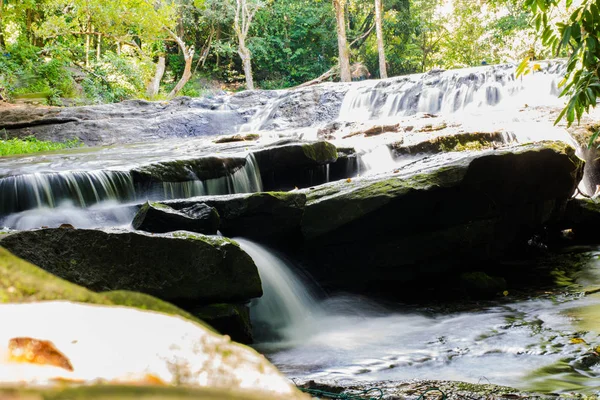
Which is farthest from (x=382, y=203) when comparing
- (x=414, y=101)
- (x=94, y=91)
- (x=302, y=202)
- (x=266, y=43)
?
(x=266, y=43)

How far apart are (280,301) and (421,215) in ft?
6.83

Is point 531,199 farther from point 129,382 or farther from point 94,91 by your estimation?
point 94,91

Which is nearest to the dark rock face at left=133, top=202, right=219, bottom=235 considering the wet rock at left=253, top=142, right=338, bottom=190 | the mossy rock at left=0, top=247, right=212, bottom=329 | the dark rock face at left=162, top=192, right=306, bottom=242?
the dark rock face at left=162, top=192, right=306, bottom=242

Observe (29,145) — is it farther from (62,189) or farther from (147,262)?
(147,262)

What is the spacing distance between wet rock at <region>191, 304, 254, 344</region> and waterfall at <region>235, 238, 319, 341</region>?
494 millimetres

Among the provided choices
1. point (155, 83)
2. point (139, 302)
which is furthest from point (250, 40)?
point (139, 302)

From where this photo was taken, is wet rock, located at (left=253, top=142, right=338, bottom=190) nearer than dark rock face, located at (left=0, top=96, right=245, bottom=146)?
Yes

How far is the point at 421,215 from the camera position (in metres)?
6.42

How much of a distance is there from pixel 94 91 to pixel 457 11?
64.8 ft

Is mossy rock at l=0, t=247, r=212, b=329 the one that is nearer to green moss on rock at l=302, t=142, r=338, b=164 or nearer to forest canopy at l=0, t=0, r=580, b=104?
green moss on rock at l=302, t=142, r=338, b=164

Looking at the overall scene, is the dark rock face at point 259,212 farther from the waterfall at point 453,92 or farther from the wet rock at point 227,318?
the waterfall at point 453,92

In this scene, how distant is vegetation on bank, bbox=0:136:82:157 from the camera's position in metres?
12.8

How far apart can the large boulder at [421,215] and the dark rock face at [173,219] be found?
118cm

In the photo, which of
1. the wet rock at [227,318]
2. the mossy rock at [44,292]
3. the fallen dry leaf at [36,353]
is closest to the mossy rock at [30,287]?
the mossy rock at [44,292]
